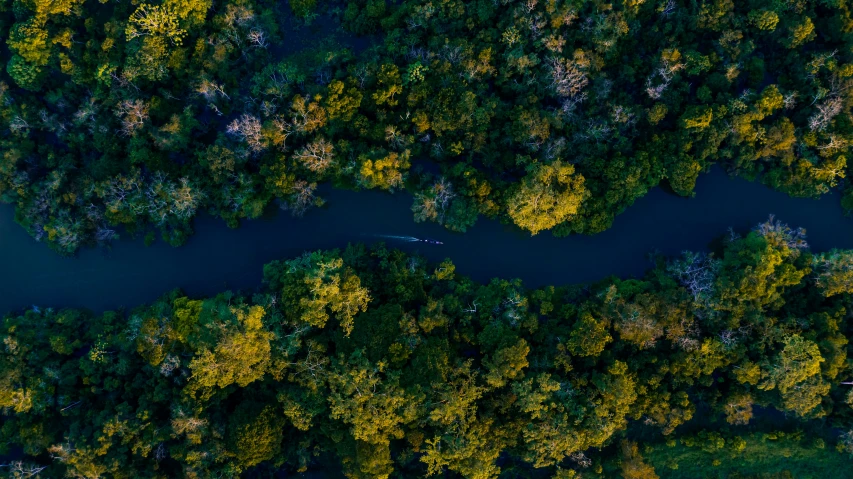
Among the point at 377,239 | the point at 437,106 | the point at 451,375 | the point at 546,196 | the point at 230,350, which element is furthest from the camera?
the point at 377,239

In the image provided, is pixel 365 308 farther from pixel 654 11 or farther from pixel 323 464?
pixel 654 11

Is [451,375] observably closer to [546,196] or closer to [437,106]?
[546,196]

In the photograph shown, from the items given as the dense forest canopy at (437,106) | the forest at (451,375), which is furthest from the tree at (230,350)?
the dense forest canopy at (437,106)

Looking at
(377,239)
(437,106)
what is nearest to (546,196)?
(437,106)

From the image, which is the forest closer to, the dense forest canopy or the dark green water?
the dark green water

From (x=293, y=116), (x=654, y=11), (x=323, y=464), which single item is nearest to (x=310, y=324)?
(x=323, y=464)

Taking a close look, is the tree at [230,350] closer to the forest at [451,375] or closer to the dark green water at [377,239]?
the forest at [451,375]
